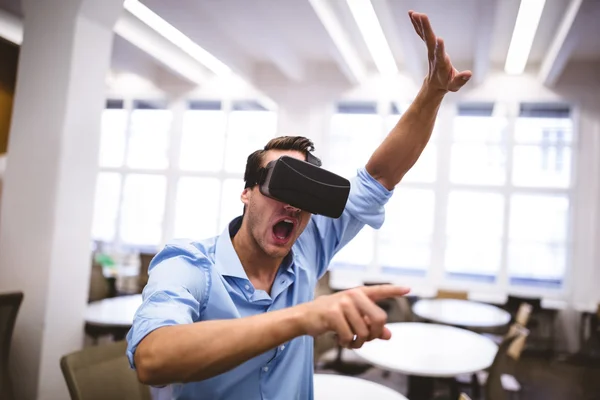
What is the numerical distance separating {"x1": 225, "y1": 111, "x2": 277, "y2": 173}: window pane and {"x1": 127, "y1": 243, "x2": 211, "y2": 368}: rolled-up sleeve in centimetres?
665

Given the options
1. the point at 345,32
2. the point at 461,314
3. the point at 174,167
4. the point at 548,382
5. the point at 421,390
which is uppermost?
the point at 345,32

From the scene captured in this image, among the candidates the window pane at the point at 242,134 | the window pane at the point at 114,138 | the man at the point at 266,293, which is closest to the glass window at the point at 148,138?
the window pane at the point at 114,138

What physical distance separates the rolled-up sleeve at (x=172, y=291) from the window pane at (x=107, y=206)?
7812 millimetres

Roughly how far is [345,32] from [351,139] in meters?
2.24

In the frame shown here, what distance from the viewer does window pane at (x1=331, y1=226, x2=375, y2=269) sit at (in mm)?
6930

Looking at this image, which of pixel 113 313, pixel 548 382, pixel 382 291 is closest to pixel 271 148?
pixel 382 291

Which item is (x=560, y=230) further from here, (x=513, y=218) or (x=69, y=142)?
(x=69, y=142)

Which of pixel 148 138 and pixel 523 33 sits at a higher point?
pixel 523 33

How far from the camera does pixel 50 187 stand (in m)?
2.62

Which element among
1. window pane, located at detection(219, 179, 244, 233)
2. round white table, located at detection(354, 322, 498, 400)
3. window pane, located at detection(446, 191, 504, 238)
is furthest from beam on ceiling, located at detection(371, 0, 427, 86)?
window pane, located at detection(219, 179, 244, 233)

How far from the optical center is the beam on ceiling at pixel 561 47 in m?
3.94

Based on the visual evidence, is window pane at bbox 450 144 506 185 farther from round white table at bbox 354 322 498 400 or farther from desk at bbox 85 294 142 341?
desk at bbox 85 294 142 341

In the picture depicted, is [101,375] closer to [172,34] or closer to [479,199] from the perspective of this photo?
[172,34]

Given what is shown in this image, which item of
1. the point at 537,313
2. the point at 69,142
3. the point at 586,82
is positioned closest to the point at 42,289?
the point at 69,142
